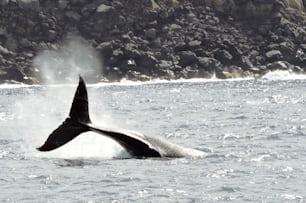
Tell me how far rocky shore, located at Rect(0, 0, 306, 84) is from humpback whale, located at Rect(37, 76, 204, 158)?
117 m

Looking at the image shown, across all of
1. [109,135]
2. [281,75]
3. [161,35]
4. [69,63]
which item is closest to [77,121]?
[109,135]

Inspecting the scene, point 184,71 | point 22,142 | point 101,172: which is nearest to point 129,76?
point 184,71

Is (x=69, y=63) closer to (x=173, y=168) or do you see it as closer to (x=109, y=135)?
(x=109, y=135)

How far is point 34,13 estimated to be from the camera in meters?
162

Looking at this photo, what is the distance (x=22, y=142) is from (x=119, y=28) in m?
125

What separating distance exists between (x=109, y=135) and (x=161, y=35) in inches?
5231

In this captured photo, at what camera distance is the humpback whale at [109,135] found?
1148 inches

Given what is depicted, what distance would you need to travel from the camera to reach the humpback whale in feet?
95.7

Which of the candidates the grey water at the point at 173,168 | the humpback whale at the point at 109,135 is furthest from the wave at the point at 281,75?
the humpback whale at the point at 109,135

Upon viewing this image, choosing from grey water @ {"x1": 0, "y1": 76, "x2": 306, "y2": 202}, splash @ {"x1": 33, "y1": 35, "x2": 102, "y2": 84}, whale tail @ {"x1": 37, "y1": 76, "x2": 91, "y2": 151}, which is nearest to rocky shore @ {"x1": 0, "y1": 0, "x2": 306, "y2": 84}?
splash @ {"x1": 33, "y1": 35, "x2": 102, "y2": 84}

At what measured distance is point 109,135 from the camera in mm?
29484

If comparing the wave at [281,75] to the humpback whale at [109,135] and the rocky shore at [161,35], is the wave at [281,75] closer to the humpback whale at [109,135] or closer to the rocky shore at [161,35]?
the rocky shore at [161,35]

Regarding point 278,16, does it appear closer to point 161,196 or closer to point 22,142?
point 22,142

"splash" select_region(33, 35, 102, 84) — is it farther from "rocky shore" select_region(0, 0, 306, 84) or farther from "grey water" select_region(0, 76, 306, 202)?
"grey water" select_region(0, 76, 306, 202)
